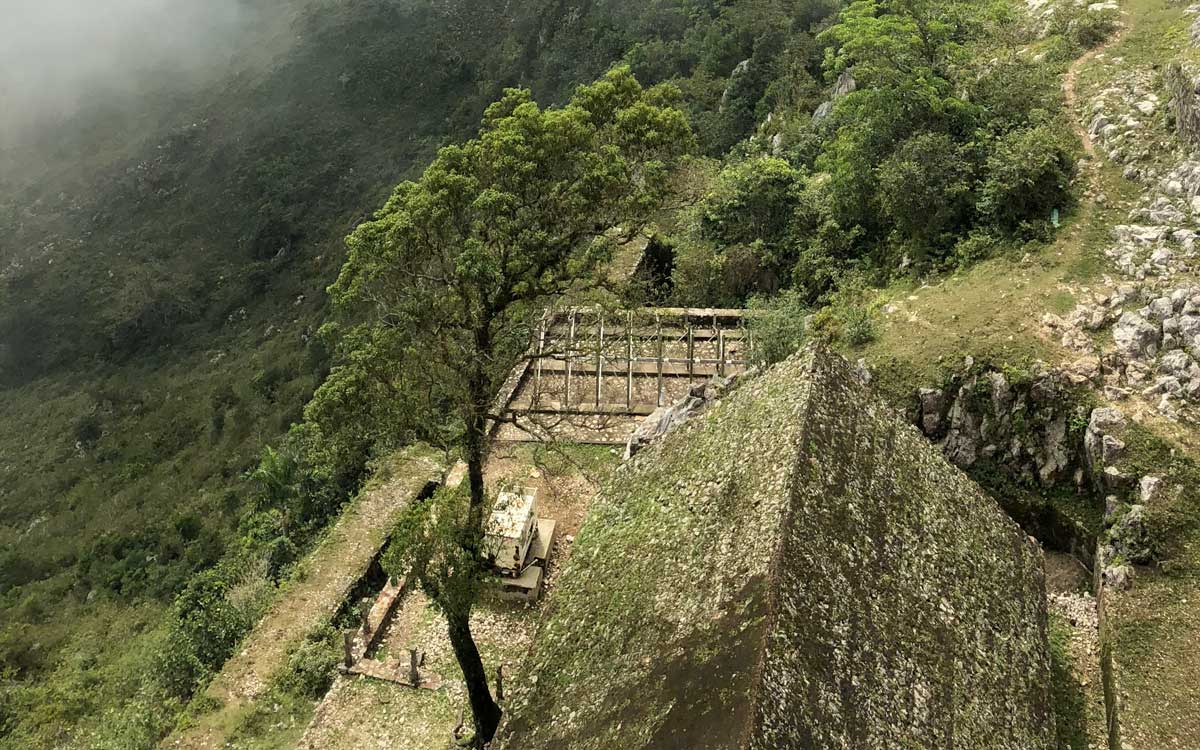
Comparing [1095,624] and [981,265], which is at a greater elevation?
[981,265]

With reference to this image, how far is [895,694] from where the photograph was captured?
303 inches

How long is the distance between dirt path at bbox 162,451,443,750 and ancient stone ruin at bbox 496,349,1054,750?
821 centimetres

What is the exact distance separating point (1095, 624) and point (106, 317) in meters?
49.9

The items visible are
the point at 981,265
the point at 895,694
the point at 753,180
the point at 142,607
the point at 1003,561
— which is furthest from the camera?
the point at 142,607

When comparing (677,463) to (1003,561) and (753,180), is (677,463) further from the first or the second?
(753,180)

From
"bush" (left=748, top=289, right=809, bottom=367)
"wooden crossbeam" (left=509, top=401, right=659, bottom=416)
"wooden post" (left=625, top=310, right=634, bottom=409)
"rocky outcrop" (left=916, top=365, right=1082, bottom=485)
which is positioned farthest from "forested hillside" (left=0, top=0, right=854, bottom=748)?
"rocky outcrop" (left=916, top=365, right=1082, bottom=485)

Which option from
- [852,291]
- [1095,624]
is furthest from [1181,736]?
[852,291]

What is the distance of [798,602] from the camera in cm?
773

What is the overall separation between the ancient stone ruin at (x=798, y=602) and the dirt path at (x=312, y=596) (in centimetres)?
821

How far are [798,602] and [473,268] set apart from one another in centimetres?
642

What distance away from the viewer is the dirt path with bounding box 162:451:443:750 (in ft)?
48.1

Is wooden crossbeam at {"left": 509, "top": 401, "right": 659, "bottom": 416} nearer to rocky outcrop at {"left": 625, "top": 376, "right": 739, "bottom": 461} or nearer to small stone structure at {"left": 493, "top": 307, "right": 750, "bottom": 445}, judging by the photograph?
small stone structure at {"left": 493, "top": 307, "right": 750, "bottom": 445}

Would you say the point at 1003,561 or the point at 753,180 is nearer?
the point at 1003,561

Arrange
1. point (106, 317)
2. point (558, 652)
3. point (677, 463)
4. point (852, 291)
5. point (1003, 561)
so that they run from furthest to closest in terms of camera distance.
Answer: point (106, 317) < point (852, 291) < point (677, 463) < point (1003, 561) < point (558, 652)
